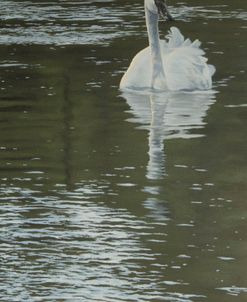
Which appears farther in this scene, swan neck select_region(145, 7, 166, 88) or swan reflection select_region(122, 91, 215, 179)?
swan neck select_region(145, 7, 166, 88)

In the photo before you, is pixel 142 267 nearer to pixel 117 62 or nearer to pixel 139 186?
pixel 139 186

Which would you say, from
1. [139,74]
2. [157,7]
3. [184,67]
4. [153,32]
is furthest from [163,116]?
[157,7]

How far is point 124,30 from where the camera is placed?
21.6m

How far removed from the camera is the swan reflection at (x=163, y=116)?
39.7 ft

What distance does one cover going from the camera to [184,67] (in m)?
16.6

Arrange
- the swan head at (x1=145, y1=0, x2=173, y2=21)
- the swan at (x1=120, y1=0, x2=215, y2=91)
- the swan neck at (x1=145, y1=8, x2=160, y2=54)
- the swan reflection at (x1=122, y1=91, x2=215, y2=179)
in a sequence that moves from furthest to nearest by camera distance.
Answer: the swan head at (x1=145, y1=0, x2=173, y2=21)
the swan neck at (x1=145, y1=8, x2=160, y2=54)
the swan at (x1=120, y1=0, x2=215, y2=91)
the swan reflection at (x1=122, y1=91, x2=215, y2=179)

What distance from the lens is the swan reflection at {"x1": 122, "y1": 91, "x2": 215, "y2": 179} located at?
39.7 feet

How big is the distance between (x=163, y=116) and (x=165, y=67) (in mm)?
2488

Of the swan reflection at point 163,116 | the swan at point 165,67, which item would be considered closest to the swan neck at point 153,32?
the swan at point 165,67

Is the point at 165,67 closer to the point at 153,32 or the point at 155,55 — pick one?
the point at 155,55

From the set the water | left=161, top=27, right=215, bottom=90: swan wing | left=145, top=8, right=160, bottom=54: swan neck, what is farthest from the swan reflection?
left=145, top=8, right=160, bottom=54: swan neck

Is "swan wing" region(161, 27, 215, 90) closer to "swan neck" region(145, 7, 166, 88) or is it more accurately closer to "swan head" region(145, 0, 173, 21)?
"swan neck" region(145, 7, 166, 88)

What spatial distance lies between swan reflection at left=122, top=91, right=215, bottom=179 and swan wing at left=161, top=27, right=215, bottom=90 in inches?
8.8

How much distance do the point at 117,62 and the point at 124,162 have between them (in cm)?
686
